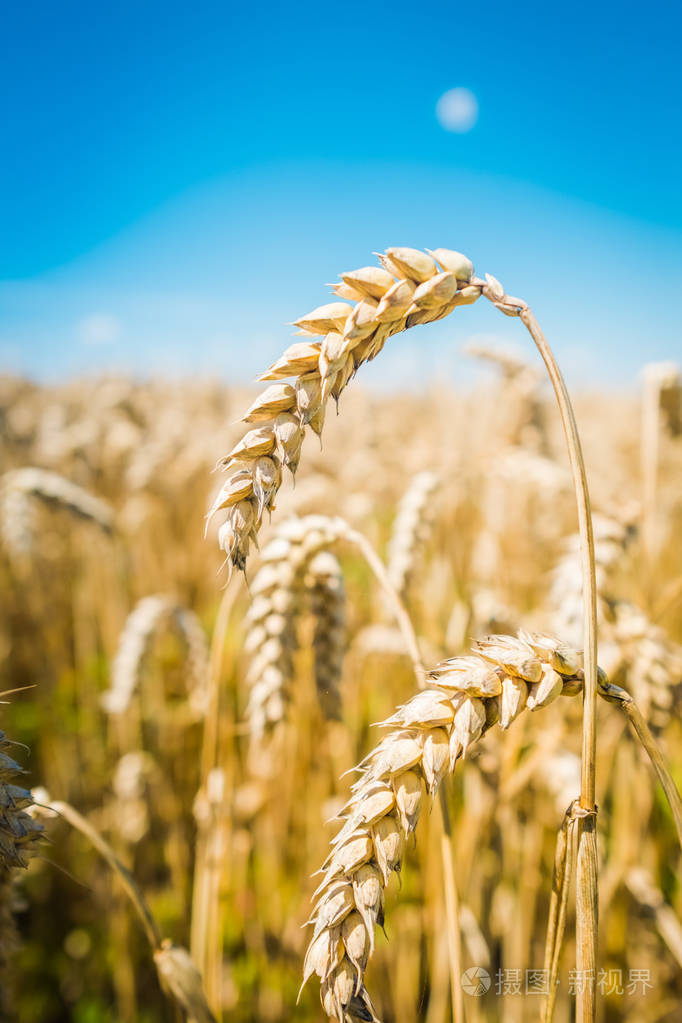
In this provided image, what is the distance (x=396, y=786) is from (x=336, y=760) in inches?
56.4

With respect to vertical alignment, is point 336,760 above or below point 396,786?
below

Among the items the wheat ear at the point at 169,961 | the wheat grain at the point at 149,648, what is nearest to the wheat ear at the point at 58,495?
the wheat grain at the point at 149,648

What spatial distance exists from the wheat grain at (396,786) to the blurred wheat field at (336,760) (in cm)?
19

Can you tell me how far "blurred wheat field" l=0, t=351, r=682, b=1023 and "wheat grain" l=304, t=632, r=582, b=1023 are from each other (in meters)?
0.19

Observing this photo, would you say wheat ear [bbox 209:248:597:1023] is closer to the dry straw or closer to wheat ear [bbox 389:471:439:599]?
wheat ear [bbox 389:471:439:599]

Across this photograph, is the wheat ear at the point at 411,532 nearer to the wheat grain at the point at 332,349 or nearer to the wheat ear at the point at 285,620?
the wheat ear at the point at 285,620

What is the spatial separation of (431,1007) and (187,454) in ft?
13.6

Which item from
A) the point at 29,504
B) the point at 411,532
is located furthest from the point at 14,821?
the point at 29,504

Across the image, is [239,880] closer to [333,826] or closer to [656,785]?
[333,826]

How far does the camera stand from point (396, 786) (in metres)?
0.57

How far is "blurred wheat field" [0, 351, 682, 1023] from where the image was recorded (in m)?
1.23

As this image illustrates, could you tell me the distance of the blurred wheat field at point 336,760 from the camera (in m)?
1.23

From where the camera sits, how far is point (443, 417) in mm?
6250

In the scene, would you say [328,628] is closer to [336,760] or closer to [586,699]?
[586,699]
